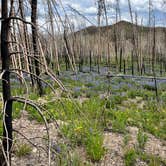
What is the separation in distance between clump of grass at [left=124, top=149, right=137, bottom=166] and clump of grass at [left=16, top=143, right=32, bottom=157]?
1404 mm

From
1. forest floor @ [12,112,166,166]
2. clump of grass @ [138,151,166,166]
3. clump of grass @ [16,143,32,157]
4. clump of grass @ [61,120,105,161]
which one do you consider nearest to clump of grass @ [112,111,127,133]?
forest floor @ [12,112,166,166]

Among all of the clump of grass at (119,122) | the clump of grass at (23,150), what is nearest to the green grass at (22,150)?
the clump of grass at (23,150)

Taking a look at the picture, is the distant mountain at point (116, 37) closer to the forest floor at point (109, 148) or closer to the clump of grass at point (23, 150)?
the forest floor at point (109, 148)

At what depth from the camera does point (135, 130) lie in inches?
256

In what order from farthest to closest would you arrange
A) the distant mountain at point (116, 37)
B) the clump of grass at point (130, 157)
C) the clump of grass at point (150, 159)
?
the distant mountain at point (116, 37) < the clump of grass at point (150, 159) < the clump of grass at point (130, 157)

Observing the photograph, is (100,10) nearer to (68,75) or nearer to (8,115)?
(68,75)

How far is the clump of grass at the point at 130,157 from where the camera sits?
15.9 feet

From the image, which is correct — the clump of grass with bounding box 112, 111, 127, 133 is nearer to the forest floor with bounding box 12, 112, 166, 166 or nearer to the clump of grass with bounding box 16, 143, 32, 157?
the forest floor with bounding box 12, 112, 166, 166

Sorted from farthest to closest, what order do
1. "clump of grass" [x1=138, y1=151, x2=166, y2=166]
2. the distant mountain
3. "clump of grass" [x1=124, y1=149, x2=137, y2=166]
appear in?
the distant mountain → "clump of grass" [x1=138, y1=151, x2=166, y2=166] → "clump of grass" [x1=124, y1=149, x2=137, y2=166]

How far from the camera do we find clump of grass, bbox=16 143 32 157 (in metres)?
4.66

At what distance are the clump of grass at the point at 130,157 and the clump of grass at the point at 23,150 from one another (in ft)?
4.61

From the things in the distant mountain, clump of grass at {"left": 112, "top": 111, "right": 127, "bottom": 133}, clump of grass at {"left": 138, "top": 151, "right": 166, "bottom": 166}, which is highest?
the distant mountain

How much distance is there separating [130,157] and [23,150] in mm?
1553

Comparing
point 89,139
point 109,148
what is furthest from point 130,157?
point 89,139
